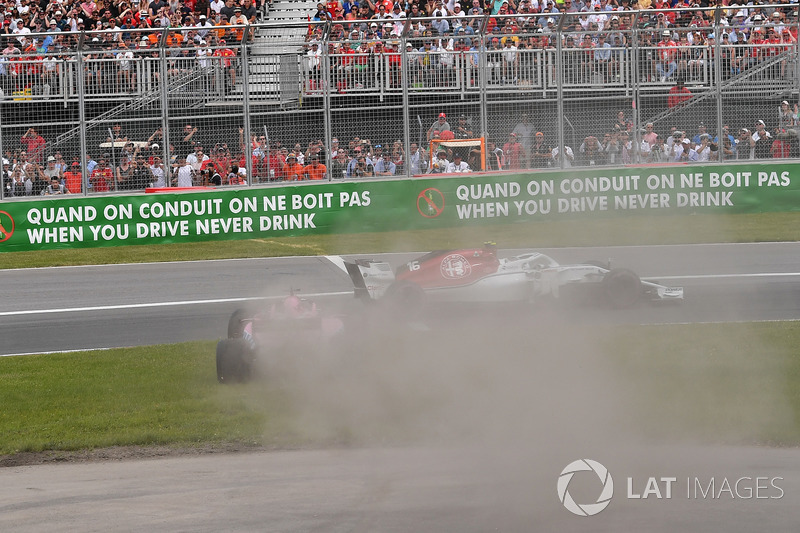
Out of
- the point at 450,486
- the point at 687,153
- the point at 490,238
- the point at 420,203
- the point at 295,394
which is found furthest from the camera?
the point at 687,153

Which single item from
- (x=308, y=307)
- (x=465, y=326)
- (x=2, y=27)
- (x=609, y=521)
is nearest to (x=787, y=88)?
(x=465, y=326)

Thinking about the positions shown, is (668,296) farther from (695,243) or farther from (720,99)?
(720,99)

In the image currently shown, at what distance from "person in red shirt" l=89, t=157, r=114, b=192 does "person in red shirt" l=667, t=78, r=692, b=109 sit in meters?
10.4

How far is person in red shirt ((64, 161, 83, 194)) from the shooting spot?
19156 millimetres

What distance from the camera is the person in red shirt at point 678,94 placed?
19750 mm

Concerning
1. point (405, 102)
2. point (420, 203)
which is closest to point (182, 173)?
point (405, 102)

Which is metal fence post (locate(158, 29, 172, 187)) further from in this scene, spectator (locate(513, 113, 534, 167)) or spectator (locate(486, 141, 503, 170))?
spectator (locate(513, 113, 534, 167))

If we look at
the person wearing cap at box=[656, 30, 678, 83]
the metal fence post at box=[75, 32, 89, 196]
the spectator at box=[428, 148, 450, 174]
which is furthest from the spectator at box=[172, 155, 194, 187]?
the person wearing cap at box=[656, 30, 678, 83]

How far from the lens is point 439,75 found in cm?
1966

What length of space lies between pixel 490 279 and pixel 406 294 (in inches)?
41.2

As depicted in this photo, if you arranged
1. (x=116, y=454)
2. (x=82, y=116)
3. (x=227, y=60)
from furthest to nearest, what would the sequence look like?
(x=227, y=60) → (x=82, y=116) → (x=116, y=454)

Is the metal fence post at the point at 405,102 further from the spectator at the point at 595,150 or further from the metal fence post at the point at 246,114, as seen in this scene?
the spectator at the point at 595,150

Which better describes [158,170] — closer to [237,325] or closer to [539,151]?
[539,151]

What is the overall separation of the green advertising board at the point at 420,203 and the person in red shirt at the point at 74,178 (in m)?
0.20
